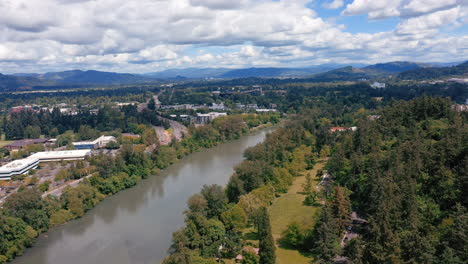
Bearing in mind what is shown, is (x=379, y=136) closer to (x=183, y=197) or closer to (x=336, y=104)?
(x=183, y=197)

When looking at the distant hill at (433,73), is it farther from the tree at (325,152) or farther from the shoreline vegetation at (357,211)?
the shoreline vegetation at (357,211)

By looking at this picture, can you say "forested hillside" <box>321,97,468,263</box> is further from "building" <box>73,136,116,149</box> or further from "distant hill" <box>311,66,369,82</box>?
"distant hill" <box>311,66,369,82</box>

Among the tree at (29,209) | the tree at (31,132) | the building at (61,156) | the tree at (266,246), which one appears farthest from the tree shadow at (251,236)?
the tree at (31,132)

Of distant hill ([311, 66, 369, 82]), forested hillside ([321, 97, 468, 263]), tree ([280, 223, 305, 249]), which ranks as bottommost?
tree ([280, 223, 305, 249])

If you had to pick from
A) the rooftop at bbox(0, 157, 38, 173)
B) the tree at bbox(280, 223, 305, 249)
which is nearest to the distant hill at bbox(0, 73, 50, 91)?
the rooftop at bbox(0, 157, 38, 173)

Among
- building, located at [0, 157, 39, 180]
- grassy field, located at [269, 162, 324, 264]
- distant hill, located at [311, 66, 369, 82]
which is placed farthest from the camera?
distant hill, located at [311, 66, 369, 82]

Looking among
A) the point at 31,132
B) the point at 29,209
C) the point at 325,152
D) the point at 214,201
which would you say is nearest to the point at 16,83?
the point at 31,132
